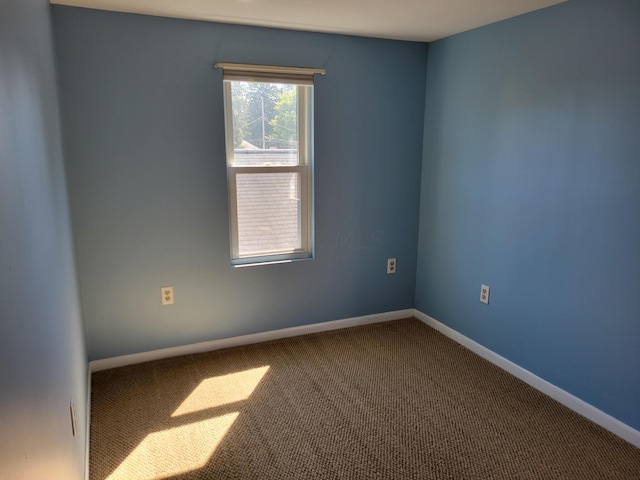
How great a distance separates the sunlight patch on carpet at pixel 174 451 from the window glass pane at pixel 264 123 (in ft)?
5.19

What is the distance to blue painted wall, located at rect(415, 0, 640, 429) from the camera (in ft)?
6.69

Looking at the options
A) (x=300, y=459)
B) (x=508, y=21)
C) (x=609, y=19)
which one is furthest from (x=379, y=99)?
(x=300, y=459)

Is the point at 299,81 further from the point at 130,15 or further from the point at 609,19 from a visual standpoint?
the point at 609,19

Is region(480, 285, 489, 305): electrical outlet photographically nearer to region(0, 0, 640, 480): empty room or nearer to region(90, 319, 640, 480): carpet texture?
region(0, 0, 640, 480): empty room

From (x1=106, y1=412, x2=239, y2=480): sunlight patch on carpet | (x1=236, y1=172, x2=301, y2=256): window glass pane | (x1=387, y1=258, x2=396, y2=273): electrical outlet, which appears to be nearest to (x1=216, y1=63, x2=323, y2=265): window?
(x1=236, y1=172, x2=301, y2=256): window glass pane

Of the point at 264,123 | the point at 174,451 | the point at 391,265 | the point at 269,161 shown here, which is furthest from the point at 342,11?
the point at 174,451

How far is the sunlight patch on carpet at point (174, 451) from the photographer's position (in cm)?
188

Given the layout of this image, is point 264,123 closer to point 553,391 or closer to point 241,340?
point 241,340

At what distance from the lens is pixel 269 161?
295 centimetres

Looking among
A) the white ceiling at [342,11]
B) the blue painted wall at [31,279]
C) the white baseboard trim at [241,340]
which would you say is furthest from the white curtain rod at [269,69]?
the white baseboard trim at [241,340]

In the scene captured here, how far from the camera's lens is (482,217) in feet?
9.30

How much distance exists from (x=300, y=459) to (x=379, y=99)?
7.66 ft

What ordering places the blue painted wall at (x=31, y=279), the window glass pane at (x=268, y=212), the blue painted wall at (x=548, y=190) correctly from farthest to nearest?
the window glass pane at (x=268, y=212) < the blue painted wall at (x=548, y=190) < the blue painted wall at (x=31, y=279)

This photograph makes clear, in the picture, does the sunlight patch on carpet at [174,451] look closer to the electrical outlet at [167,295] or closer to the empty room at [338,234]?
the empty room at [338,234]
